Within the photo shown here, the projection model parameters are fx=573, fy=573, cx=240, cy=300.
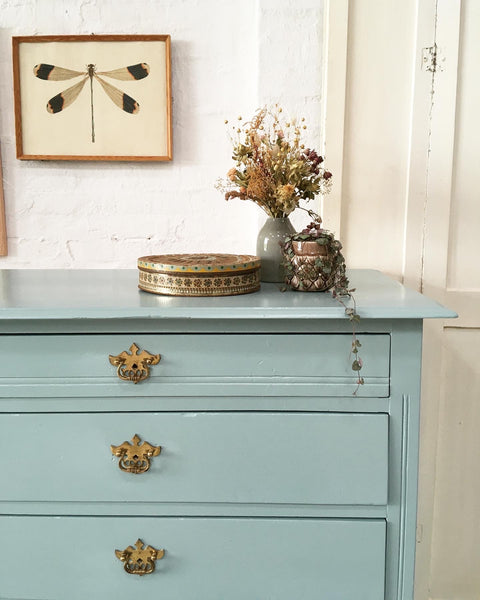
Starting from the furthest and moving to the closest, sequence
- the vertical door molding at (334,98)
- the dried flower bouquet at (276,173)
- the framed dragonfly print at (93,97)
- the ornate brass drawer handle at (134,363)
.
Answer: the framed dragonfly print at (93,97) → the vertical door molding at (334,98) → the dried flower bouquet at (276,173) → the ornate brass drawer handle at (134,363)

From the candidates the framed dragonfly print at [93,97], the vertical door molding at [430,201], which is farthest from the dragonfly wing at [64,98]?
the vertical door molding at [430,201]

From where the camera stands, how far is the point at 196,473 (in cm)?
147

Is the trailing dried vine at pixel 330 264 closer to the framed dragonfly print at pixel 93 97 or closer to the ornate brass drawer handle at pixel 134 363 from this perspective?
the ornate brass drawer handle at pixel 134 363

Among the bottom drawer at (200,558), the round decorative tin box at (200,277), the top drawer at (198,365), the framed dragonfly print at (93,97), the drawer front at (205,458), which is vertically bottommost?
the bottom drawer at (200,558)

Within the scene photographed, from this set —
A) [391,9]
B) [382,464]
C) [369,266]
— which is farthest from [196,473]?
[391,9]

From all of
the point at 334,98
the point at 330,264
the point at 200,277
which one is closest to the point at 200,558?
the point at 200,277

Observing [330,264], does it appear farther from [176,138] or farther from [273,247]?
[176,138]

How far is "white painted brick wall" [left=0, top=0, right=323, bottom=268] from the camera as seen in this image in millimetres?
2070

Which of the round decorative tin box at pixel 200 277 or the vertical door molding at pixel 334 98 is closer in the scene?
the round decorative tin box at pixel 200 277

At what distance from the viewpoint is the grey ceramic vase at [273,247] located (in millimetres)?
1731

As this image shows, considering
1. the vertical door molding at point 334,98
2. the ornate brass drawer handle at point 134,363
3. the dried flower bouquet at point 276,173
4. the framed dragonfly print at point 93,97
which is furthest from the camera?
the framed dragonfly print at point 93,97

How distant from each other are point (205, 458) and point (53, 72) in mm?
1552

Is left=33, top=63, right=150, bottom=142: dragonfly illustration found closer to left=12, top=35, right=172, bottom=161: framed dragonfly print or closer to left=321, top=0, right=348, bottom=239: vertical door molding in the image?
left=12, top=35, right=172, bottom=161: framed dragonfly print

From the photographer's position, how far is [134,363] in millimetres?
1437
